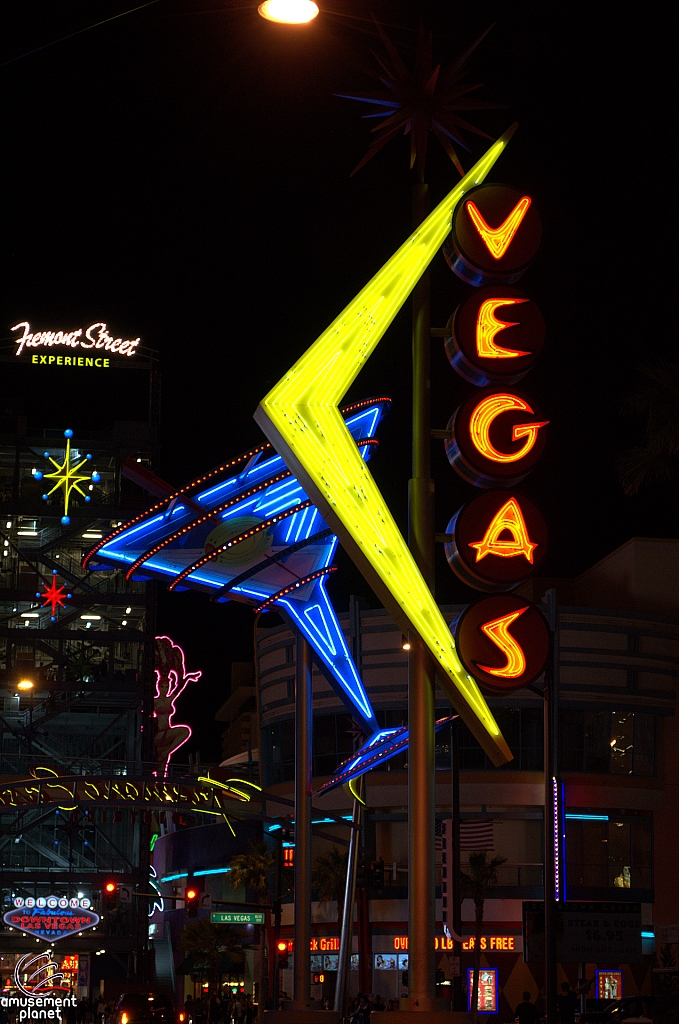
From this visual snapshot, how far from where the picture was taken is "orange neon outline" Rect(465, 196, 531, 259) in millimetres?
17562

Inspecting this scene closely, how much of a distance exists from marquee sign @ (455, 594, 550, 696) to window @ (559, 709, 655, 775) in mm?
51400

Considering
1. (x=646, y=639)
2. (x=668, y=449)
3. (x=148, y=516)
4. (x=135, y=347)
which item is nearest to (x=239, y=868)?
(x=646, y=639)

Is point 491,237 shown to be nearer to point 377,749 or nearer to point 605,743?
point 377,749

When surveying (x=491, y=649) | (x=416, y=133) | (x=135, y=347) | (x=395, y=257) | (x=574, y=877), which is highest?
(x=135, y=347)

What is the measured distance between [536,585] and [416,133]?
64526 mm

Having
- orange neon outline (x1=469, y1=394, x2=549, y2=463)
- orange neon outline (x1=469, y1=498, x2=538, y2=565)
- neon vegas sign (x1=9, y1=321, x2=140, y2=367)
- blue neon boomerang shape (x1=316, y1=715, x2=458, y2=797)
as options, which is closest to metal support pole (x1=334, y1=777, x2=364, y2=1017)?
blue neon boomerang shape (x1=316, y1=715, x2=458, y2=797)

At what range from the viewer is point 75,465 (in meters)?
82.5

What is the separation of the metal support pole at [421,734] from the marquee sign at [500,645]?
22.2 inches

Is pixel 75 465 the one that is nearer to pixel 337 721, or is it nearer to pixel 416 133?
pixel 337 721

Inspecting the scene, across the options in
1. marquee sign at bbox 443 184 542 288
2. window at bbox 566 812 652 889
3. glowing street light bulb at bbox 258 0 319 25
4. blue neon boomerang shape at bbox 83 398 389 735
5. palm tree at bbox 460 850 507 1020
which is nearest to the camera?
glowing street light bulb at bbox 258 0 319 25

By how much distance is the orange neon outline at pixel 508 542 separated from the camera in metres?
16.1

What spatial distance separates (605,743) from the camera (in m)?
66.1

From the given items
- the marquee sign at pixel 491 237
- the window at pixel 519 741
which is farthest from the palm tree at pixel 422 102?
the window at pixel 519 741

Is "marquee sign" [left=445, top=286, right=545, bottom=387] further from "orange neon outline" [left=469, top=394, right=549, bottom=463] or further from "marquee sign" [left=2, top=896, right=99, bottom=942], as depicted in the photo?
"marquee sign" [left=2, top=896, right=99, bottom=942]
